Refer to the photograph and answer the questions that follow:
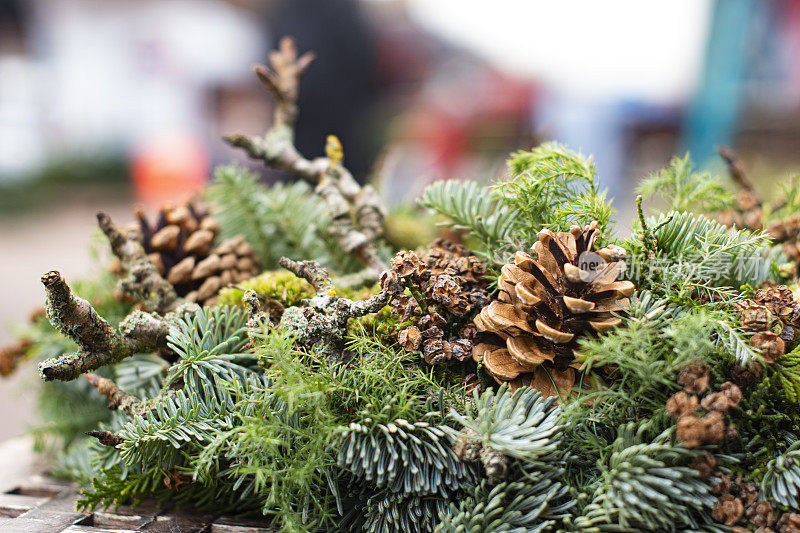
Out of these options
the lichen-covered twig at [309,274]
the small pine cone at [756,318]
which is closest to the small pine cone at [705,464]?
the small pine cone at [756,318]

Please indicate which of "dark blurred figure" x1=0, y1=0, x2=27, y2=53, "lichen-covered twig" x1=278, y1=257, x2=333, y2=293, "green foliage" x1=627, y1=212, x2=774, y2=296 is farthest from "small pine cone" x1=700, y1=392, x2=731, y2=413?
"dark blurred figure" x1=0, y1=0, x2=27, y2=53

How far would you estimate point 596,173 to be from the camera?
537 mm

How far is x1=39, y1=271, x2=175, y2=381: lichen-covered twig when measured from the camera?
45cm

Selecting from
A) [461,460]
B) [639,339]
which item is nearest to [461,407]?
[461,460]

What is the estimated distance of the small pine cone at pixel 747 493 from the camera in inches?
15.7

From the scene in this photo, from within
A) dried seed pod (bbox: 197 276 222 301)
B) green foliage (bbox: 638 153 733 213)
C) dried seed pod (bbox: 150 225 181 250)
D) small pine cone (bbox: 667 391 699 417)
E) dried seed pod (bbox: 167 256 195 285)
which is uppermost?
green foliage (bbox: 638 153 733 213)

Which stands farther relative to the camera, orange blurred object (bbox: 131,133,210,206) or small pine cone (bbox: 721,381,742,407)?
orange blurred object (bbox: 131,133,210,206)

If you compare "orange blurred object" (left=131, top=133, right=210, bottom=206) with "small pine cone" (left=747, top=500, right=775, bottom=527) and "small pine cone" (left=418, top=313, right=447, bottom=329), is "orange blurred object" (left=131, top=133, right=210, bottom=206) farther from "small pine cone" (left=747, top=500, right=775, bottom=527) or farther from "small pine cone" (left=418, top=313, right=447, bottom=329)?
"small pine cone" (left=747, top=500, right=775, bottom=527)

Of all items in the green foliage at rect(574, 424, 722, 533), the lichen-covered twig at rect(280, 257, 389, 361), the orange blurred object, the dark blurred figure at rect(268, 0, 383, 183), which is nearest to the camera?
the green foliage at rect(574, 424, 722, 533)

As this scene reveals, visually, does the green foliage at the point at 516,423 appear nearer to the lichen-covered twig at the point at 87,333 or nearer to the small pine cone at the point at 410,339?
the small pine cone at the point at 410,339

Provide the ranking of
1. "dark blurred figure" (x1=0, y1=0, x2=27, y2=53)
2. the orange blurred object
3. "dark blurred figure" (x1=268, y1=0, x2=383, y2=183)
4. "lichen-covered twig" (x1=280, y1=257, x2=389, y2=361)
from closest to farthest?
"lichen-covered twig" (x1=280, y1=257, x2=389, y2=361), "dark blurred figure" (x1=268, y1=0, x2=383, y2=183), the orange blurred object, "dark blurred figure" (x1=0, y1=0, x2=27, y2=53)

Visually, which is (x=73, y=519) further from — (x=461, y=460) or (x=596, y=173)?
(x=596, y=173)

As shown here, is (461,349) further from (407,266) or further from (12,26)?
(12,26)

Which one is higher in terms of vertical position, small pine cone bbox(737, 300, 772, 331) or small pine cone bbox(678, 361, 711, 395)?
small pine cone bbox(737, 300, 772, 331)
